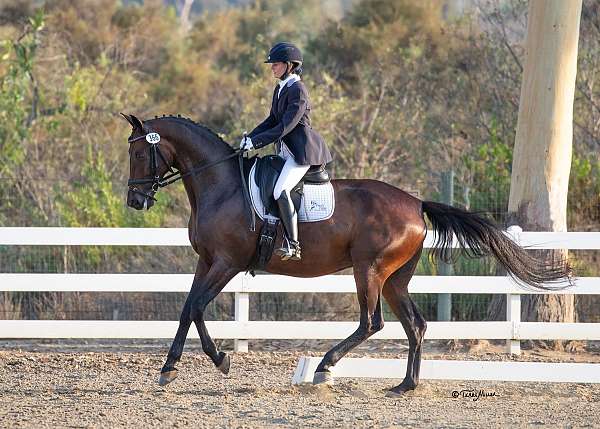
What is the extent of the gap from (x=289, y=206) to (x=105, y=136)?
10925 mm

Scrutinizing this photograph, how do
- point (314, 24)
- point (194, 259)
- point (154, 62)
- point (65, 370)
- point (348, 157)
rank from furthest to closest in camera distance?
point (314, 24) < point (154, 62) < point (348, 157) < point (194, 259) < point (65, 370)

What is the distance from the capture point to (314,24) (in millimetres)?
34000

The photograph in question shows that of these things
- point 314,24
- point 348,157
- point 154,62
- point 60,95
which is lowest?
point 348,157

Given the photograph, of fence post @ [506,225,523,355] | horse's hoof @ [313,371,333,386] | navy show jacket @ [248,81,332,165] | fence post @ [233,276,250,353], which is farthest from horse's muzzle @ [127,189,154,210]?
fence post @ [506,225,523,355]

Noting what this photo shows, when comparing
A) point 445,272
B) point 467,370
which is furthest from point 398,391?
point 445,272

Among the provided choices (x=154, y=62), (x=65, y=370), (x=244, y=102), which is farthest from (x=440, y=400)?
(x=154, y=62)

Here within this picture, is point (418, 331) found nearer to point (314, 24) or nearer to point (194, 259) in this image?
point (194, 259)

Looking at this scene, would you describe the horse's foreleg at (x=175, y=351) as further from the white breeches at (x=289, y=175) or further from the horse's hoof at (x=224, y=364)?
the white breeches at (x=289, y=175)

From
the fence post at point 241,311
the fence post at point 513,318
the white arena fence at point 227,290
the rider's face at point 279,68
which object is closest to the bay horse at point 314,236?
the rider's face at point 279,68

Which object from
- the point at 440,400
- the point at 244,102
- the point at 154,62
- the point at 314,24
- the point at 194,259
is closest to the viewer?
the point at 440,400

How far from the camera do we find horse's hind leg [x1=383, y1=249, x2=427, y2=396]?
7535 mm

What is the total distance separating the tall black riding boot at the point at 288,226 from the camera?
7.34 meters

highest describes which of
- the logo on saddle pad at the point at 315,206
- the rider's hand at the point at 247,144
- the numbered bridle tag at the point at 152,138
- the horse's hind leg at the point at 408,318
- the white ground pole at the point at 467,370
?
the numbered bridle tag at the point at 152,138

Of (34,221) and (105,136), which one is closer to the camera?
(34,221)
